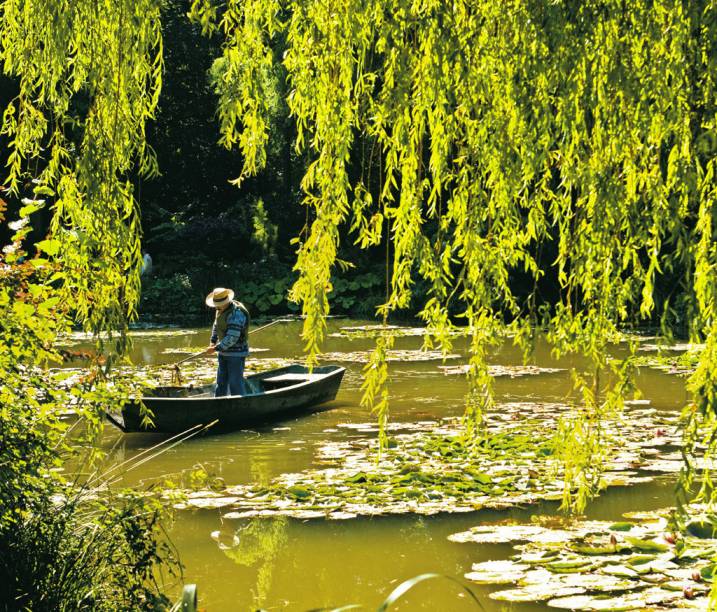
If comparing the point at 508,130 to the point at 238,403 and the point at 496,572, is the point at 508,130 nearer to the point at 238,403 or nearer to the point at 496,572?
the point at 496,572

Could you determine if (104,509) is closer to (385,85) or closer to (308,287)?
(308,287)

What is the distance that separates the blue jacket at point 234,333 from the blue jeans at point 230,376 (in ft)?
0.27

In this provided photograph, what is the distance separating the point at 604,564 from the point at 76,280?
10.5 ft

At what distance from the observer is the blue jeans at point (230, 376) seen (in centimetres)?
1070

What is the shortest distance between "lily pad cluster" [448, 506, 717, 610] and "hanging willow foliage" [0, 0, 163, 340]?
259cm

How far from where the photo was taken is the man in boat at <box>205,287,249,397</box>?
34.3 ft

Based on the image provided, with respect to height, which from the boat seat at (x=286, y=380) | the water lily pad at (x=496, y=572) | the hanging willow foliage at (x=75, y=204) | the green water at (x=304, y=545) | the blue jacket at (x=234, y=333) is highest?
the hanging willow foliage at (x=75, y=204)

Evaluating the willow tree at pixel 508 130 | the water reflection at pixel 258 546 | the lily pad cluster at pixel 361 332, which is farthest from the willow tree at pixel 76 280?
the lily pad cluster at pixel 361 332

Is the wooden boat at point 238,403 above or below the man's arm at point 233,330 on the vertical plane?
below

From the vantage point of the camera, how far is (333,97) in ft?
12.5

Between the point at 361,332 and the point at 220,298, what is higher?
the point at 220,298

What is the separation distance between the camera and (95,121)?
4199mm

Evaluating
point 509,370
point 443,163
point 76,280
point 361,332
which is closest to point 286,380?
point 509,370

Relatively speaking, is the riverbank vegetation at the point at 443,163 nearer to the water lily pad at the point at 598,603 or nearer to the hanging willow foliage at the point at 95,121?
the hanging willow foliage at the point at 95,121
